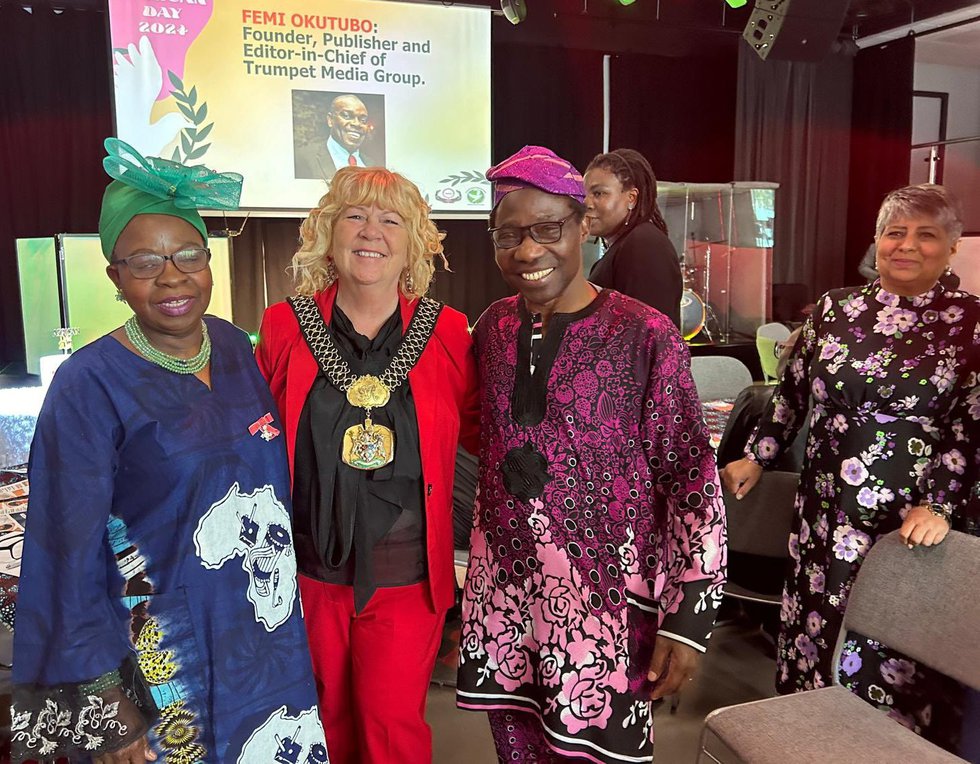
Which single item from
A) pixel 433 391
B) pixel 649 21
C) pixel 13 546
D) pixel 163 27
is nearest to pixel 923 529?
pixel 433 391

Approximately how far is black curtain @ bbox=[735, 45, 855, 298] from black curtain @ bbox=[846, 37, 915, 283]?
0.12 m

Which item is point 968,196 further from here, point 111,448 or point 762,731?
point 111,448

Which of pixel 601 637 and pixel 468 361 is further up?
pixel 468 361

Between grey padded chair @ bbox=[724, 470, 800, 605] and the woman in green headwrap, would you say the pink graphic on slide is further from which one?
grey padded chair @ bbox=[724, 470, 800, 605]

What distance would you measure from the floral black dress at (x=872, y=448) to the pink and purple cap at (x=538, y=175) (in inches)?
39.9

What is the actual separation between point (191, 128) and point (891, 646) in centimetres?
504

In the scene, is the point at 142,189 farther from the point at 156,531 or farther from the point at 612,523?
the point at 612,523

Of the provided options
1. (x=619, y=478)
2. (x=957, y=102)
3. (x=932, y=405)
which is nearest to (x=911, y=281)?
(x=932, y=405)

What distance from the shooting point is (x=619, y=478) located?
1.44m

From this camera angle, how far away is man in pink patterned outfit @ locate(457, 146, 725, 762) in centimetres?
142

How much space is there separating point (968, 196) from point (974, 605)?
25.9 ft

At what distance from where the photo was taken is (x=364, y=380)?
5.23ft

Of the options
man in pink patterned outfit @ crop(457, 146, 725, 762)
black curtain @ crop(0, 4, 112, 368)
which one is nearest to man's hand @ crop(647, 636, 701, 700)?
man in pink patterned outfit @ crop(457, 146, 725, 762)

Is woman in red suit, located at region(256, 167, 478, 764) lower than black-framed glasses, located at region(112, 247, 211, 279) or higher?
lower
